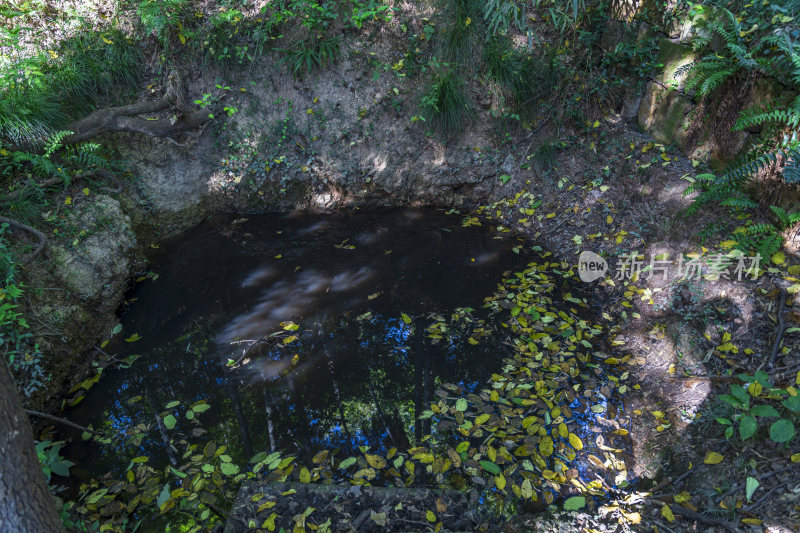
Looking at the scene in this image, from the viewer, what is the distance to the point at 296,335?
410 cm

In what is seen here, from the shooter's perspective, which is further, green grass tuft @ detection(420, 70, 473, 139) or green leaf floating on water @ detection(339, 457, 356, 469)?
green grass tuft @ detection(420, 70, 473, 139)

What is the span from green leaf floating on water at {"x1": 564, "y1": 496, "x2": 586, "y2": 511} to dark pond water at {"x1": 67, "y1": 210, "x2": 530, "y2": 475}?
107 centimetres

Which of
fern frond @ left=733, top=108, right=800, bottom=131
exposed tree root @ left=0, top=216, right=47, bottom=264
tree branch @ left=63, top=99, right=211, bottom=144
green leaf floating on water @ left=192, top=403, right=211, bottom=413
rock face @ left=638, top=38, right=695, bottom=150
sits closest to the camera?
fern frond @ left=733, top=108, right=800, bottom=131

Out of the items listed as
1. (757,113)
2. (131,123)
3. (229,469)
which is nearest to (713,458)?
(757,113)

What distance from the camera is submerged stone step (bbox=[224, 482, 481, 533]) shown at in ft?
8.37

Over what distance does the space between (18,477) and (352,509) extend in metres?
1.65

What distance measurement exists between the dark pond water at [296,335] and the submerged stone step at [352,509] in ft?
1.50

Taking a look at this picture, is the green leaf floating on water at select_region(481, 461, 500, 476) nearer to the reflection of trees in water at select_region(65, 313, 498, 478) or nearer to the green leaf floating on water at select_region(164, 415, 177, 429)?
the reflection of trees in water at select_region(65, 313, 498, 478)

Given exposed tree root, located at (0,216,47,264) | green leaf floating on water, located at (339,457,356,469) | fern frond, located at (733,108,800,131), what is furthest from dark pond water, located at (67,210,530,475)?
fern frond, located at (733,108,800,131)

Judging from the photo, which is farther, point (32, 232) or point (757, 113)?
point (32, 232)

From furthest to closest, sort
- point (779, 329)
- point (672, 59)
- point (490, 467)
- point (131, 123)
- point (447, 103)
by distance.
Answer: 1. point (447, 103)
2. point (131, 123)
3. point (672, 59)
4. point (779, 329)
5. point (490, 467)

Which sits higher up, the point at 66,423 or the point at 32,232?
the point at 32,232

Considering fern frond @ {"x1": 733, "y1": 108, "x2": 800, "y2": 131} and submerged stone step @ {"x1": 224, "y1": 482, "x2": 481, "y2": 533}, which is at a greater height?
fern frond @ {"x1": 733, "y1": 108, "x2": 800, "y2": 131}

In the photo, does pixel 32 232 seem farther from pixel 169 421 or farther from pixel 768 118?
pixel 768 118
